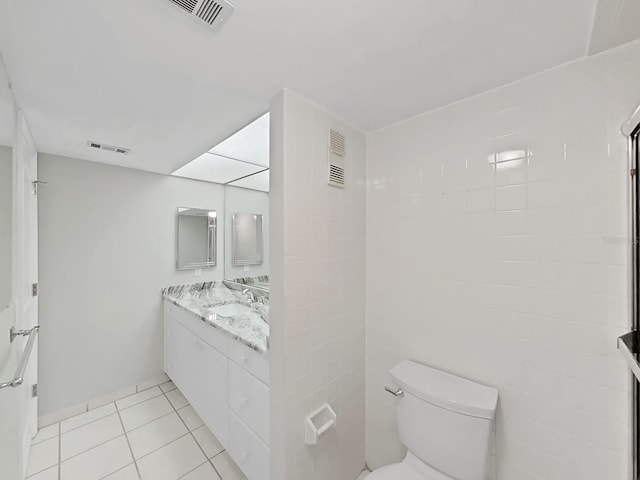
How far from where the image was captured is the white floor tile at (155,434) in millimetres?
1791

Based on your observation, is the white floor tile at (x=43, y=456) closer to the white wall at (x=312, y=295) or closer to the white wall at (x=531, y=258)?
the white wall at (x=312, y=295)

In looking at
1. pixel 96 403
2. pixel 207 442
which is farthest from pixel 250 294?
pixel 96 403

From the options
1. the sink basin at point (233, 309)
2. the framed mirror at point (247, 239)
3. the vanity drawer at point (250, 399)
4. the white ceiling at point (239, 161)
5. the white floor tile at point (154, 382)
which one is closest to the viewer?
the vanity drawer at point (250, 399)

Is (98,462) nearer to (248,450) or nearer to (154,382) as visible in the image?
(154,382)

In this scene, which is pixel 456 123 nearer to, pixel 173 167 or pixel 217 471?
pixel 173 167

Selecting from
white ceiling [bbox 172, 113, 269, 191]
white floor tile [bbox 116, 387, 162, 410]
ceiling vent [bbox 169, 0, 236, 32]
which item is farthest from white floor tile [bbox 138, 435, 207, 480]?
ceiling vent [bbox 169, 0, 236, 32]

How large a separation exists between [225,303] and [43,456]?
1.50m

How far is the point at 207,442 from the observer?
1.85 metres

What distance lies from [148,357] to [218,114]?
2447 millimetres

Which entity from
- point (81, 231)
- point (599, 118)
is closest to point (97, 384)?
point (81, 231)

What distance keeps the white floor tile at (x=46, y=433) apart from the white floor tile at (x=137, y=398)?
0.38 m

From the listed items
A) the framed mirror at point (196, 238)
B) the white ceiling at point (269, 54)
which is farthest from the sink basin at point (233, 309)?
the white ceiling at point (269, 54)

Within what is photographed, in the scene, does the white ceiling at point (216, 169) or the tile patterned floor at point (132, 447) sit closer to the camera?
the tile patterned floor at point (132, 447)

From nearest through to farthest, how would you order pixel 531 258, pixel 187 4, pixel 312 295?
pixel 187 4
pixel 531 258
pixel 312 295
